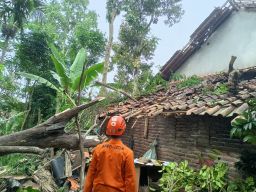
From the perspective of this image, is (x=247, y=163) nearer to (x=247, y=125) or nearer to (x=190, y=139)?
(x=247, y=125)

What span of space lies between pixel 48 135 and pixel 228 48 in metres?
8.94

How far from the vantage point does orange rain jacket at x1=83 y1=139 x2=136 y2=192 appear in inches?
161

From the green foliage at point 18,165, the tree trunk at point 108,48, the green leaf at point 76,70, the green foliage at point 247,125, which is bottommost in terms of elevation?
the green foliage at point 18,165

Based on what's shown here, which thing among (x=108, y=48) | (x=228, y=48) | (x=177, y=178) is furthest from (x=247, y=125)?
(x=108, y=48)

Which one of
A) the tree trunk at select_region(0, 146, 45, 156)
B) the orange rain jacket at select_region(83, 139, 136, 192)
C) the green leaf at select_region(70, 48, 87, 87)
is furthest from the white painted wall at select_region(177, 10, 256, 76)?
the tree trunk at select_region(0, 146, 45, 156)

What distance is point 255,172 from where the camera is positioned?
603 cm

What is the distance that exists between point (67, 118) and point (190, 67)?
9508 millimetres

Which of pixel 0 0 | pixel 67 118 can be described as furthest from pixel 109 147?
pixel 0 0

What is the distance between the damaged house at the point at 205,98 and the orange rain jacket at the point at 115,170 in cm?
A: 258

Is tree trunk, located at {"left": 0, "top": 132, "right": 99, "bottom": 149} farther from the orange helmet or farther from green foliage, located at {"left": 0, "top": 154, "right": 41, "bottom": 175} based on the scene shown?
green foliage, located at {"left": 0, "top": 154, "right": 41, "bottom": 175}

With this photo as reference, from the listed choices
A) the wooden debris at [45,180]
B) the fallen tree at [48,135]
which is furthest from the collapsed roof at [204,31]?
the fallen tree at [48,135]

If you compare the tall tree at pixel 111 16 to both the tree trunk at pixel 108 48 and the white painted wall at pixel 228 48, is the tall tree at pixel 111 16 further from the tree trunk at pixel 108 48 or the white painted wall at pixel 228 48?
the white painted wall at pixel 228 48

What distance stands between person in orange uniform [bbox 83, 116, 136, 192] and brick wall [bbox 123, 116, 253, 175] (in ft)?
11.5

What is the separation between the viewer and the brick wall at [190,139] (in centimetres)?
699
